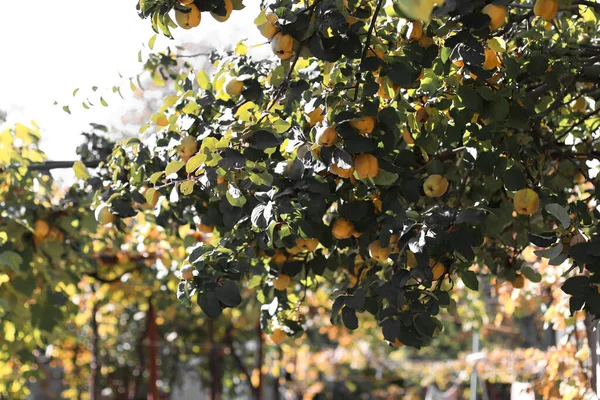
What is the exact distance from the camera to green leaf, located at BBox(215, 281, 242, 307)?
2230mm

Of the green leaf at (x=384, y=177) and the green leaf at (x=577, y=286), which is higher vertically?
the green leaf at (x=384, y=177)

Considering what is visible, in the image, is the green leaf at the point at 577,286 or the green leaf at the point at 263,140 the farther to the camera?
the green leaf at the point at 263,140

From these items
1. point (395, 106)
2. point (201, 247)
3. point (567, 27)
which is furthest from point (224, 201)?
point (567, 27)

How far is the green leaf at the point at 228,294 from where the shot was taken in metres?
2.23

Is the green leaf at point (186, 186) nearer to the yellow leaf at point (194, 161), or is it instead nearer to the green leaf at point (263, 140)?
the yellow leaf at point (194, 161)

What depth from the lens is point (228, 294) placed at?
226cm

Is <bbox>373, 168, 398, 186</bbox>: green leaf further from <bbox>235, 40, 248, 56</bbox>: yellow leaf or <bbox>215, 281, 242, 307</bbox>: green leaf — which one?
<bbox>235, 40, 248, 56</bbox>: yellow leaf

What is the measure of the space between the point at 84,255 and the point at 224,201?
202cm

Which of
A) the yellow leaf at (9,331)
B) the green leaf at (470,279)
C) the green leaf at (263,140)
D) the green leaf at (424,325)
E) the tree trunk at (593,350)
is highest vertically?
the yellow leaf at (9,331)

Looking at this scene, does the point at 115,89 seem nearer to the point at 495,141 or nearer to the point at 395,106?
the point at 395,106

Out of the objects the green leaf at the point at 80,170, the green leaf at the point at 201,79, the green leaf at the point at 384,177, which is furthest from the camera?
the green leaf at the point at 80,170

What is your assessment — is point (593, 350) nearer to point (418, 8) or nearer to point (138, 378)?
point (418, 8)

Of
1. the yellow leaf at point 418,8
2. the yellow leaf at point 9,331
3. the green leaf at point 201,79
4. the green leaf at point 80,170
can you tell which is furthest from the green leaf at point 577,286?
the yellow leaf at point 9,331

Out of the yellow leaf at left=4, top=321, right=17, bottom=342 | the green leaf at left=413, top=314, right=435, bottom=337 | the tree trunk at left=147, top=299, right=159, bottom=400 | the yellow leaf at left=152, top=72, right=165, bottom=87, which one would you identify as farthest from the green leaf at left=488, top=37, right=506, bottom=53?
Answer: the tree trunk at left=147, top=299, right=159, bottom=400
